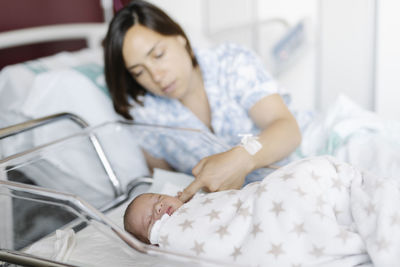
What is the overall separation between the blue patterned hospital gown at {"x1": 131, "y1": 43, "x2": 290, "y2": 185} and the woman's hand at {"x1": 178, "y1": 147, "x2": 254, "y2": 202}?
30 centimetres

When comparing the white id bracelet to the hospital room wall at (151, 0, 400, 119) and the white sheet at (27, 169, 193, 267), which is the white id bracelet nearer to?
the white sheet at (27, 169, 193, 267)

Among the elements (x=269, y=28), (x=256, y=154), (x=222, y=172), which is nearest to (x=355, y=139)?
(x=256, y=154)

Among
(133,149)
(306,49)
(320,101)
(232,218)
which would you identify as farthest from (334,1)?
(232,218)

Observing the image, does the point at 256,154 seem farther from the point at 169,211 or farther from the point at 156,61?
the point at 156,61

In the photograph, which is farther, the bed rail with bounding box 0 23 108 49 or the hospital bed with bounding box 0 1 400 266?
the bed rail with bounding box 0 23 108 49

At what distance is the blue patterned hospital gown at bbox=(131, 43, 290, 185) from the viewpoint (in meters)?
1.50

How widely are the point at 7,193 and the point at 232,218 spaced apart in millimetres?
524

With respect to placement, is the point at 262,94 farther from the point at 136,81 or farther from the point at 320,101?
the point at 320,101

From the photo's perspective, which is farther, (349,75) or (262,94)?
(349,75)

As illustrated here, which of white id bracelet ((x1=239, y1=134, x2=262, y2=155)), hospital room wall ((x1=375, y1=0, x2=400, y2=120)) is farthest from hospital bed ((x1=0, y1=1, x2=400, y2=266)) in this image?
hospital room wall ((x1=375, y1=0, x2=400, y2=120))

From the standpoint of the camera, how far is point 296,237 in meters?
0.78

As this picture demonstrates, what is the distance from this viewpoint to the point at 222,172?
3.59 feet

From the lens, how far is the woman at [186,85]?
1437mm

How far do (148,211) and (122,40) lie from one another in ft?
2.33
